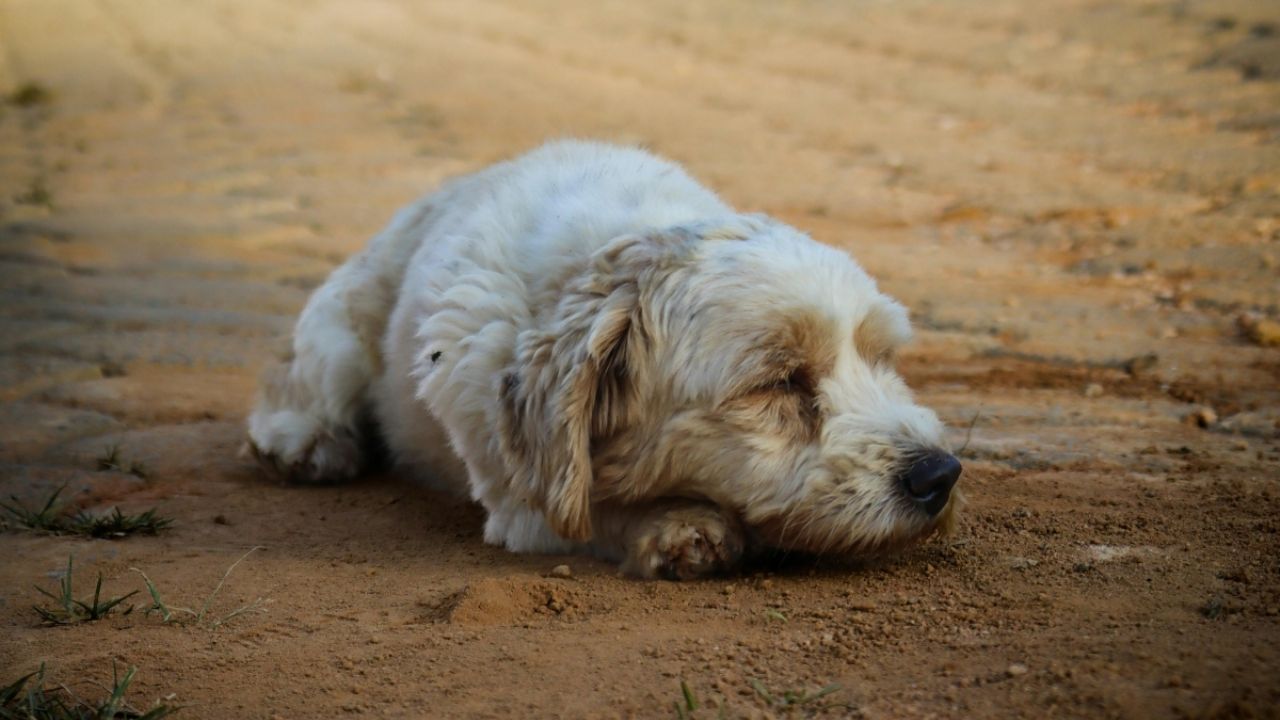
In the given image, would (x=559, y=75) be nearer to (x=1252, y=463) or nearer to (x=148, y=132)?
(x=148, y=132)

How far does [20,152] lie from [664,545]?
8.15 metres

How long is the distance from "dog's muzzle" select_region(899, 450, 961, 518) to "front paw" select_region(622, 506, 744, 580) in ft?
1.52

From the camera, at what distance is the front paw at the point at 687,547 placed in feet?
11.4

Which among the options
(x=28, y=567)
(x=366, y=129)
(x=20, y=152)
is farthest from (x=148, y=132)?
(x=28, y=567)

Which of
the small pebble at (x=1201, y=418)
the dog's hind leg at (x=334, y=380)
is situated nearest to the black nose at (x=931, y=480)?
the small pebble at (x=1201, y=418)

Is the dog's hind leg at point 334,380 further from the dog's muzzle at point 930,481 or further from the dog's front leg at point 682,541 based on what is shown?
the dog's muzzle at point 930,481

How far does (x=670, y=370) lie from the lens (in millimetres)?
3535

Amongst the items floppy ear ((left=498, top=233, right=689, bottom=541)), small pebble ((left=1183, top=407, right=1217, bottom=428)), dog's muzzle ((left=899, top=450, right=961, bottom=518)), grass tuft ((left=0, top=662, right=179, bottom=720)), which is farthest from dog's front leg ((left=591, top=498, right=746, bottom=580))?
small pebble ((left=1183, top=407, right=1217, bottom=428))

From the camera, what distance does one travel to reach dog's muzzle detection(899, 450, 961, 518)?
11.1ft

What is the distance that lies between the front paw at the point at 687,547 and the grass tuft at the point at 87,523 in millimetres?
1540

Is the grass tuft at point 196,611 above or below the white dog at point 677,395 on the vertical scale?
below

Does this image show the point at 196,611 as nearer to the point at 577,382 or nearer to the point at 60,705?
the point at 60,705

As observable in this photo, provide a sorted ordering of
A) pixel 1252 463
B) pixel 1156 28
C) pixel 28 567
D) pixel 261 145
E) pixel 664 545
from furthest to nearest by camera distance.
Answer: pixel 1156 28 < pixel 261 145 < pixel 1252 463 < pixel 28 567 < pixel 664 545

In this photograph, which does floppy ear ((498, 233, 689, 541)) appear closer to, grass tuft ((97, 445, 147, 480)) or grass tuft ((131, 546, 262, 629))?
grass tuft ((131, 546, 262, 629))
